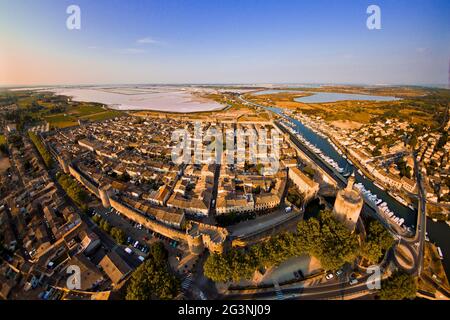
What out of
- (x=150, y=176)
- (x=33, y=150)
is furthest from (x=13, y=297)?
(x=33, y=150)

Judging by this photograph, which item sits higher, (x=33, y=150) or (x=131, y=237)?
(x=33, y=150)

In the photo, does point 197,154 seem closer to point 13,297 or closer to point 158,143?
point 158,143

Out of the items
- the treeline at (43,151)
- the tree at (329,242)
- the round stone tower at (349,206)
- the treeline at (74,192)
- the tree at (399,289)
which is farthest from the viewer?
the treeline at (43,151)

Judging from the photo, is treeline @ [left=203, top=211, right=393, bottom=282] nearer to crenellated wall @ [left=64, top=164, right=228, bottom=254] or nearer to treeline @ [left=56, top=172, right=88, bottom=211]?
crenellated wall @ [left=64, top=164, right=228, bottom=254]

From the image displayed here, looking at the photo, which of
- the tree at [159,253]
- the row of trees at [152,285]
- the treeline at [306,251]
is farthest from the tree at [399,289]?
the tree at [159,253]

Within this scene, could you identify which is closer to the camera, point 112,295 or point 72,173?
point 112,295

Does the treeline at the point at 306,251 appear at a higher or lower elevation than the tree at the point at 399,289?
higher

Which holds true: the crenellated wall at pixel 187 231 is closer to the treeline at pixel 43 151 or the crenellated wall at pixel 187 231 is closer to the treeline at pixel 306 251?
the treeline at pixel 306 251

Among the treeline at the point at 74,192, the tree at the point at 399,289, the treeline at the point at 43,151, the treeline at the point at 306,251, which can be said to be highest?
the treeline at the point at 43,151
